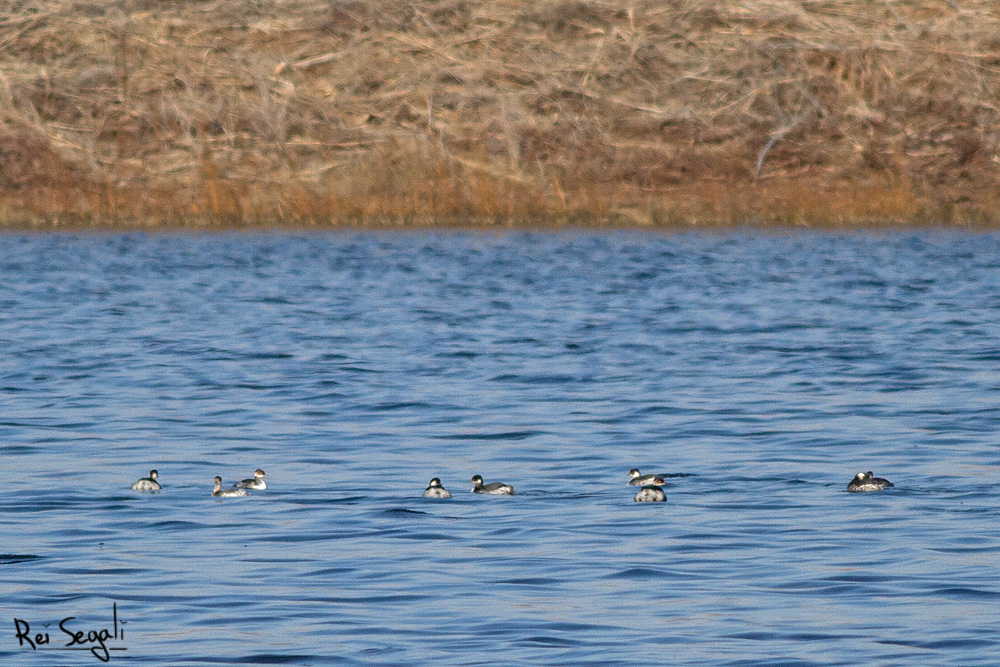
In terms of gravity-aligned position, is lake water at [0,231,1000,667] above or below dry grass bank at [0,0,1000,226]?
below

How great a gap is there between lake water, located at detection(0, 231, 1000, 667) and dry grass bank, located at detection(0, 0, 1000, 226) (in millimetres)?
10715

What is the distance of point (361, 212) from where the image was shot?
4144cm

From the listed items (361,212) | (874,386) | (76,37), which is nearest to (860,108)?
(361,212)

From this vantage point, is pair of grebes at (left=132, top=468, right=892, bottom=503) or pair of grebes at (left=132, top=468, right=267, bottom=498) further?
pair of grebes at (left=132, top=468, right=267, bottom=498)

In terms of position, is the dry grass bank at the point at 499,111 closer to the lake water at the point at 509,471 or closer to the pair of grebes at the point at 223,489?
the lake water at the point at 509,471

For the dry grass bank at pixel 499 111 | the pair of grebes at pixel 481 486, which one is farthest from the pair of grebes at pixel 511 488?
the dry grass bank at pixel 499 111

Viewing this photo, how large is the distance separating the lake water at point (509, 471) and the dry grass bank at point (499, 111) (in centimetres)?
1071

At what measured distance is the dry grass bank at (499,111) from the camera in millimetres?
42219

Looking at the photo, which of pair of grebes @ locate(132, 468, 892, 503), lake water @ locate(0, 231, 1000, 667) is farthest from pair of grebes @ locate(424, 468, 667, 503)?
lake water @ locate(0, 231, 1000, 667)

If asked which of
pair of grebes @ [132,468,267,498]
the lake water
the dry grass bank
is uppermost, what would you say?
the dry grass bank

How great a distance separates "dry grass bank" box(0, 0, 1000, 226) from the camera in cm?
4222

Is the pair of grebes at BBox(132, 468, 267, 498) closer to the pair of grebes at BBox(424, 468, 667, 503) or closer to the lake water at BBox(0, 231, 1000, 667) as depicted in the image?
the lake water at BBox(0, 231, 1000, 667)

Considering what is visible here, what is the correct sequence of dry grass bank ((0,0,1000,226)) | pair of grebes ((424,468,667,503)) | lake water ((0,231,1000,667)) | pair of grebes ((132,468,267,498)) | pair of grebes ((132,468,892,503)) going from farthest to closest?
dry grass bank ((0,0,1000,226)) < pair of grebes ((132,468,267,498)) < pair of grebes ((132,468,892,503)) < pair of grebes ((424,468,667,503)) < lake water ((0,231,1000,667))

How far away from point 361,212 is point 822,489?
28690 mm
